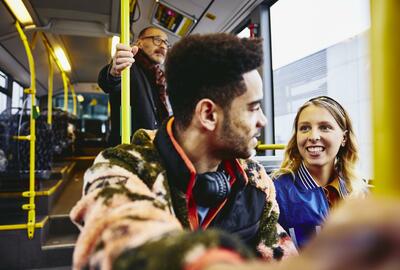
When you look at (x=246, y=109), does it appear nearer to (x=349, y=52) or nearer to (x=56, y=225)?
(x=349, y=52)

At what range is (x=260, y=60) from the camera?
98cm

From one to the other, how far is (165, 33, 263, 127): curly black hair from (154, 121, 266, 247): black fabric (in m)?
0.13

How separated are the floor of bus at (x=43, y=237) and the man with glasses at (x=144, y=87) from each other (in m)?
1.52

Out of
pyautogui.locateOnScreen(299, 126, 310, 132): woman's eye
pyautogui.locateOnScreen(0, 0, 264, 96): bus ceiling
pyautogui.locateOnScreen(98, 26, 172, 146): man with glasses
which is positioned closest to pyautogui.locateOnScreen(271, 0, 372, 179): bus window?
pyautogui.locateOnScreen(299, 126, 310, 132): woman's eye

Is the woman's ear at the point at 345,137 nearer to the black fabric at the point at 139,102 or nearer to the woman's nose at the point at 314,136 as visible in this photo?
the woman's nose at the point at 314,136

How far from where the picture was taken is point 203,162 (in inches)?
41.2

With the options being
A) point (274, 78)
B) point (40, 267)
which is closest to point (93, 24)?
point (274, 78)

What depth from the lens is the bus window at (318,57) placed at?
2.35 m

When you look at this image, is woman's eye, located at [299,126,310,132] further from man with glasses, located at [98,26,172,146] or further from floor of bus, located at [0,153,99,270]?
floor of bus, located at [0,153,99,270]

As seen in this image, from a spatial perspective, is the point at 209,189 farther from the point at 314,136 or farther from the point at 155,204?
the point at 314,136

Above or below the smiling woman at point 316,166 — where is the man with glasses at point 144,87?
above

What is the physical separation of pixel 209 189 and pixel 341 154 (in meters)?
1.20

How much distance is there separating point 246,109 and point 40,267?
9.51 feet

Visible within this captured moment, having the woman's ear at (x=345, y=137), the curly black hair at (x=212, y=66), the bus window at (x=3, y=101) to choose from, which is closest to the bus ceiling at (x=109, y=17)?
the bus window at (x=3, y=101)
